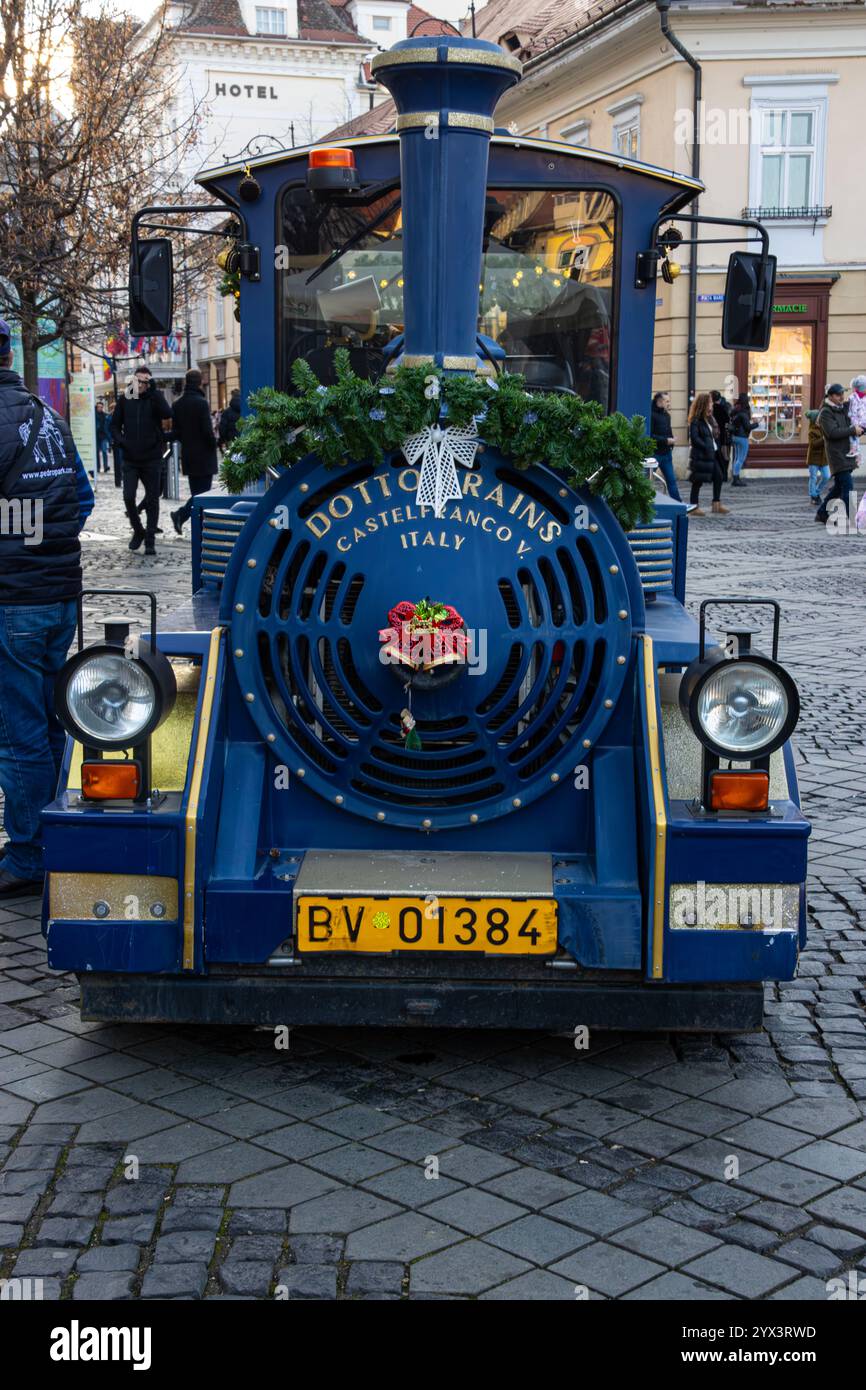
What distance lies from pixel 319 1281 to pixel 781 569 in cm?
1369

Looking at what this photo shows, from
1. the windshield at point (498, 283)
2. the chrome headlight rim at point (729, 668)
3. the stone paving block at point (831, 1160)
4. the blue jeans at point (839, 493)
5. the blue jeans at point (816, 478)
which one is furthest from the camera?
the blue jeans at point (816, 478)

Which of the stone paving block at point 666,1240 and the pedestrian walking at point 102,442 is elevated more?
the pedestrian walking at point 102,442

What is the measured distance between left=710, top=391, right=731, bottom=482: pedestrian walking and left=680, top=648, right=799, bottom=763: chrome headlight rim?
70.9 feet

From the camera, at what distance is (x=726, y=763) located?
4160 mm

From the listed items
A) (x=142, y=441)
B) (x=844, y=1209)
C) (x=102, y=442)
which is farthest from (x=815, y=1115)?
(x=102, y=442)

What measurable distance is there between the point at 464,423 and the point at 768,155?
94.5 ft

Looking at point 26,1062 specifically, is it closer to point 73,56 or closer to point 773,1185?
point 773,1185

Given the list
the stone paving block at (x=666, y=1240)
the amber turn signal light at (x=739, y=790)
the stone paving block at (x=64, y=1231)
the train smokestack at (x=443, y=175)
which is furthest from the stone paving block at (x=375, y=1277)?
the train smokestack at (x=443, y=175)

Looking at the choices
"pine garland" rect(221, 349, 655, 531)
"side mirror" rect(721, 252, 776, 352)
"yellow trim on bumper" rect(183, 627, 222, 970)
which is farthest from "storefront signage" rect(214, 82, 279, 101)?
"yellow trim on bumper" rect(183, 627, 222, 970)

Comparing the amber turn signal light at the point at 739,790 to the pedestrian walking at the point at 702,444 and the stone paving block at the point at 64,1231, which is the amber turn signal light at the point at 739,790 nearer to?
the stone paving block at the point at 64,1231

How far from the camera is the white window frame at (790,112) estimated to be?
3012 cm

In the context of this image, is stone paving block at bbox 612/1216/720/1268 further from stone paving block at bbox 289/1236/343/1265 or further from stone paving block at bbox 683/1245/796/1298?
stone paving block at bbox 289/1236/343/1265

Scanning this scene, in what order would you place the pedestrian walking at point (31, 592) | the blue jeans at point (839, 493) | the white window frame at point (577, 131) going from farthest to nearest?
the white window frame at point (577, 131) < the blue jeans at point (839, 493) < the pedestrian walking at point (31, 592)
